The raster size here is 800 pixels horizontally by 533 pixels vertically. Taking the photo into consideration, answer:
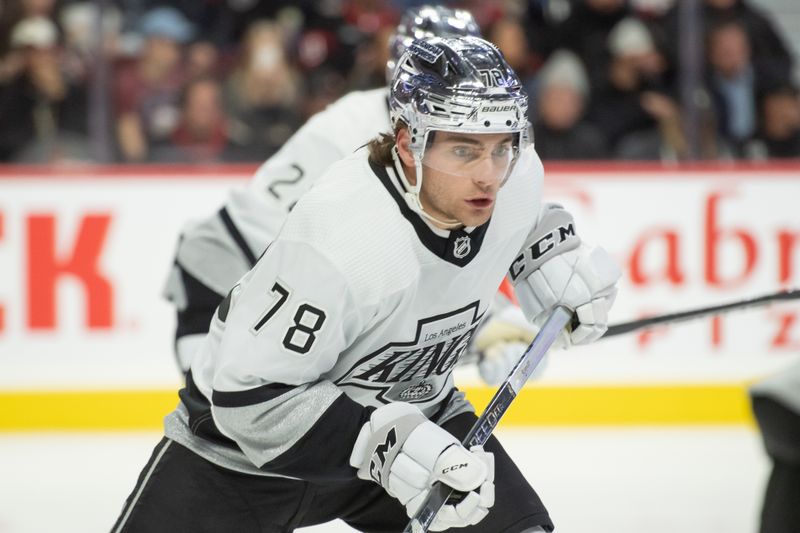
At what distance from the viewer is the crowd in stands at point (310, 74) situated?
4.55 m

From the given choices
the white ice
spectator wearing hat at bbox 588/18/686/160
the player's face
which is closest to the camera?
the player's face

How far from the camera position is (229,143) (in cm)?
457

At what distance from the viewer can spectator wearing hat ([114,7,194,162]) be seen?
454 centimetres

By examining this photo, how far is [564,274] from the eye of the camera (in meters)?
2.21

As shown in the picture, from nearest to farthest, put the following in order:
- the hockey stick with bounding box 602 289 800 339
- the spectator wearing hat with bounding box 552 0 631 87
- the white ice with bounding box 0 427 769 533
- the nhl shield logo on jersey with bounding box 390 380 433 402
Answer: the nhl shield logo on jersey with bounding box 390 380 433 402
the hockey stick with bounding box 602 289 800 339
the white ice with bounding box 0 427 769 533
the spectator wearing hat with bounding box 552 0 631 87

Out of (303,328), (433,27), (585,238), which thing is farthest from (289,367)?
(585,238)

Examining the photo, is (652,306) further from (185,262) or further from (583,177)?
(185,262)

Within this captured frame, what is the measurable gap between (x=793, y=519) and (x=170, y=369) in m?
2.87

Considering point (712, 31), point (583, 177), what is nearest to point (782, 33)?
point (712, 31)

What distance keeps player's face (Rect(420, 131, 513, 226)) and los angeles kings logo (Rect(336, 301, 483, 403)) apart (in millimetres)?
184

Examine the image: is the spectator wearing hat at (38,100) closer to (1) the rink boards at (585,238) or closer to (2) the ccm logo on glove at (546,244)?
(1) the rink boards at (585,238)

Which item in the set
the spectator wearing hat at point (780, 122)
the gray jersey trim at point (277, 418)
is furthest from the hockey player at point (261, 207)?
the spectator wearing hat at point (780, 122)

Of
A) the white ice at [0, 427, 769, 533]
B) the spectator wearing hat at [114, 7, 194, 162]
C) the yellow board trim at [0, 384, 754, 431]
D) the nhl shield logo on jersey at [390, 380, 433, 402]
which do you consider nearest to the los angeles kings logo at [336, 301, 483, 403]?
the nhl shield logo on jersey at [390, 380, 433, 402]

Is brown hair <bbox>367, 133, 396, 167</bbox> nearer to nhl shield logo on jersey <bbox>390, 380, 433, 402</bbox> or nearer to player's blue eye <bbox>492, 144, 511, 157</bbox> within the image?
player's blue eye <bbox>492, 144, 511, 157</bbox>
